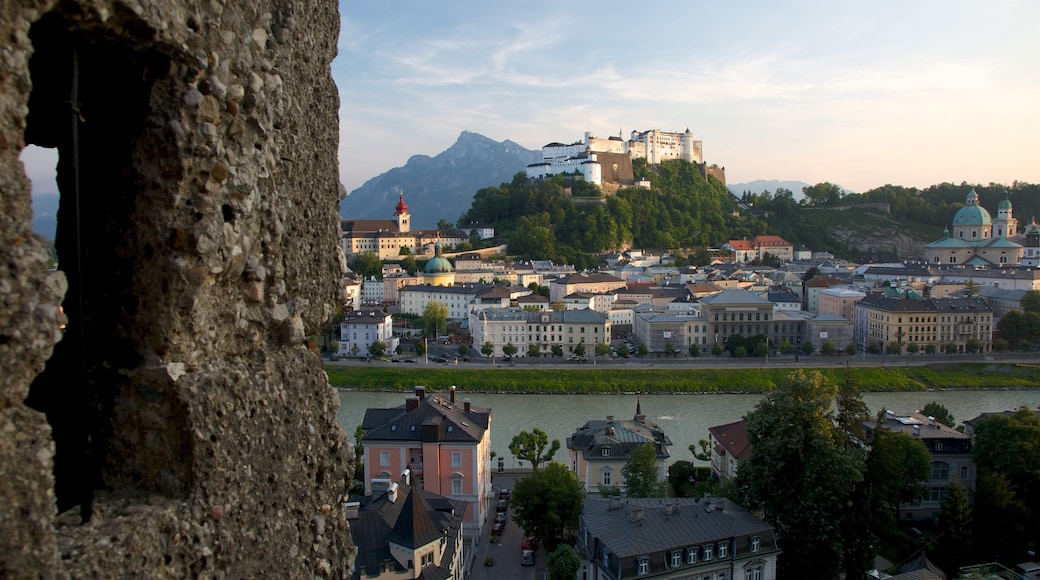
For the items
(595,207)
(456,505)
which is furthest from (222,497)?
(595,207)

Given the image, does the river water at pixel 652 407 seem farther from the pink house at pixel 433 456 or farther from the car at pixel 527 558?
the car at pixel 527 558

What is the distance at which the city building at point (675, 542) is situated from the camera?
35.8 feet

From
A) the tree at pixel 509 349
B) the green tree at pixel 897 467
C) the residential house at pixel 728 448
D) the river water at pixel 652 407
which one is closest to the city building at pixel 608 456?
the residential house at pixel 728 448

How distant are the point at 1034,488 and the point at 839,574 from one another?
505 cm

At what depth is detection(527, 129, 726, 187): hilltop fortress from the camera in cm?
7269

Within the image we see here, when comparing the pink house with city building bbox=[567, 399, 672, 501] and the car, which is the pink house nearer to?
the car

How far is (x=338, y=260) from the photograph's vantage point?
2455 mm

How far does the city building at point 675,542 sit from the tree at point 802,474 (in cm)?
70

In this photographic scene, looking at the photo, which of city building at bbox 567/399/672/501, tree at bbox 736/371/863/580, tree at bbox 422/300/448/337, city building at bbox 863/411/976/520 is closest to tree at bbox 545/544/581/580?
tree at bbox 736/371/863/580

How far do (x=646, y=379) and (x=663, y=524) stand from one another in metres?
20.2

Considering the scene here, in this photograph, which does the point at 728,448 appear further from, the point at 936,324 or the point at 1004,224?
the point at 1004,224

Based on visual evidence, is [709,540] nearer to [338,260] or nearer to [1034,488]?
[1034,488]

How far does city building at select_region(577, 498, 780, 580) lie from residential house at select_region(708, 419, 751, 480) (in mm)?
3884

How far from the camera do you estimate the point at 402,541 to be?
10.5 meters
